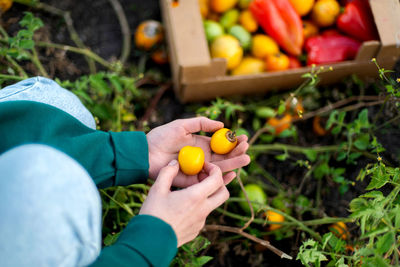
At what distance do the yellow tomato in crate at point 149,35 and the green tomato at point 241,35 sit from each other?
1.72 ft

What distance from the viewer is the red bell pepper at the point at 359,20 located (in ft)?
6.58

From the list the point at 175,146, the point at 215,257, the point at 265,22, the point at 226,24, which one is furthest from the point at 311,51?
the point at 215,257

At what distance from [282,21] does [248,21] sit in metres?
0.23

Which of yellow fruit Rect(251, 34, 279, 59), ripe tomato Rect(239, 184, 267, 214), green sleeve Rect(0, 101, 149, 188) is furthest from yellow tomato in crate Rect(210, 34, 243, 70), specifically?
green sleeve Rect(0, 101, 149, 188)

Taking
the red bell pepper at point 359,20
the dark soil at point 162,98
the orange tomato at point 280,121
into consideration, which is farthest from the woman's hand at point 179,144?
the red bell pepper at point 359,20

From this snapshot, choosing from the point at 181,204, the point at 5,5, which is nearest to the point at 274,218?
the point at 181,204

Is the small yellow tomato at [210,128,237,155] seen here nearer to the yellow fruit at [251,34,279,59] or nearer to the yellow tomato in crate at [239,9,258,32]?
the yellow fruit at [251,34,279,59]

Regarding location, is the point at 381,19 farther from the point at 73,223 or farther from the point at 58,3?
the point at 58,3

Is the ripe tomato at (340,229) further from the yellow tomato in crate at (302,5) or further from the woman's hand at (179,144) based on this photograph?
the yellow tomato in crate at (302,5)

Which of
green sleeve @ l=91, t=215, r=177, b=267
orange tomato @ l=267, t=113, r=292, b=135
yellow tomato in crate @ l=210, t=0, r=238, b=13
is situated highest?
yellow tomato in crate @ l=210, t=0, r=238, b=13

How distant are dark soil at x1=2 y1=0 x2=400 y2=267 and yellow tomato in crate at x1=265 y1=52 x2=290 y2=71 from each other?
1.47 ft

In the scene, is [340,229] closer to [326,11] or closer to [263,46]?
[263,46]

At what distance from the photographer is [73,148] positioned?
3.87 feet

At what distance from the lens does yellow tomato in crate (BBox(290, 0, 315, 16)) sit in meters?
2.16
